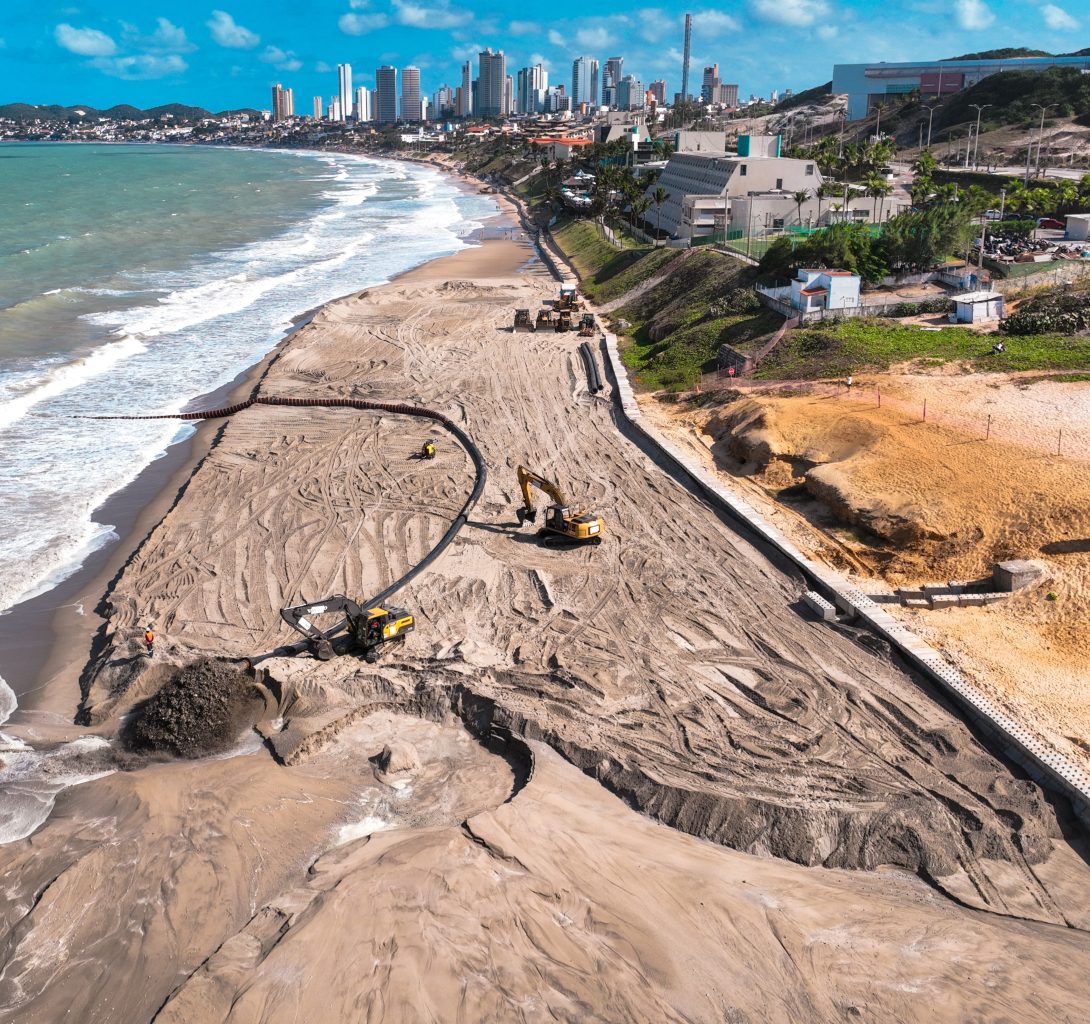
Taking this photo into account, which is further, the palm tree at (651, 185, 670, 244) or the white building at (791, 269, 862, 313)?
the palm tree at (651, 185, 670, 244)

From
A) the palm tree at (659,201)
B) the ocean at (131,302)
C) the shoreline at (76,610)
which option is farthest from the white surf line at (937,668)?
the palm tree at (659,201)

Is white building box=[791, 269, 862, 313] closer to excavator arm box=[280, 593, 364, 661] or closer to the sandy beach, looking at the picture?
the sandy beach

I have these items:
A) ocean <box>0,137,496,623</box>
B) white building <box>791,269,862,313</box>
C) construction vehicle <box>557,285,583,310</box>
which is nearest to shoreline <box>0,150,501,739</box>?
ocean <box>0,137,496,623</box>

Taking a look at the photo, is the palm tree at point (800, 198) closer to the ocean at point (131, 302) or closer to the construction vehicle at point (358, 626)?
the ocean at point (131, 302)

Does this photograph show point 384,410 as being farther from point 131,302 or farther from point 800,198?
point 800,198

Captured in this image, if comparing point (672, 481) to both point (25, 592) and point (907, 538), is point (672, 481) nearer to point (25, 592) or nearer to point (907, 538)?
point (907, 538)

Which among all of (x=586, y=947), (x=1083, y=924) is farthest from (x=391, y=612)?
(x=1083, y=924)
